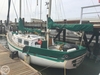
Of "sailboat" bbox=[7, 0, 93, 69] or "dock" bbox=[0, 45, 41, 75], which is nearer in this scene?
"dock" bbox=[0, 45, 41, 75]

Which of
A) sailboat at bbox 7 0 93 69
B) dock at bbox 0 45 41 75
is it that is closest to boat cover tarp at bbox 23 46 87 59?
sailboat at bbox 7 0 93 69

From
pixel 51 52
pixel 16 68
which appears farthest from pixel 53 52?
pixel 16 68

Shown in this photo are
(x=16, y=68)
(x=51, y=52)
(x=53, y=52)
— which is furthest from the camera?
(x=51, y=52)

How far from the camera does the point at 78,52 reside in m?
8.37

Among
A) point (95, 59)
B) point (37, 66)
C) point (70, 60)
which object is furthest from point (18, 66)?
point (95, 59)

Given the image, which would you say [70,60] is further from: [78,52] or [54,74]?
[54,74]

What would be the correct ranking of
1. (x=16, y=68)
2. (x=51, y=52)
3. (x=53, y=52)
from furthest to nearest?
1. (x=51, y=52)
2. (x=53, y=52)
3. (x=16, y=68)

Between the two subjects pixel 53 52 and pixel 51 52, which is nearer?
pixel 53 52

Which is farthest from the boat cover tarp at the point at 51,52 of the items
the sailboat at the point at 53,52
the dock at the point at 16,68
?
the dock at the point at 16,68

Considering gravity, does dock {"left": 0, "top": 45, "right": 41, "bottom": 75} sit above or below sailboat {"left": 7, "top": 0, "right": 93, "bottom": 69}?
below

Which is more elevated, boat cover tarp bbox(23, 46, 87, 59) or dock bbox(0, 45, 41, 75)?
boat cover tarp bbox(23, 46, 87, 59)

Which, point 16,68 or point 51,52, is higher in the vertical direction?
point 51,52

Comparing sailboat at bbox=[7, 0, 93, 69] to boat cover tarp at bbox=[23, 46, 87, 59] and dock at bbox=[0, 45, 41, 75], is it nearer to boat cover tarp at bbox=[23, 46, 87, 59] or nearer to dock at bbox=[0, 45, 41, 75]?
boat cover tarp at bbox=[23, 46, 87, 59]

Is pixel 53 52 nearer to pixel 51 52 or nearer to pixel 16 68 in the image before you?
pixel 51 52
